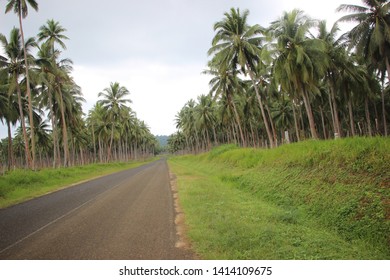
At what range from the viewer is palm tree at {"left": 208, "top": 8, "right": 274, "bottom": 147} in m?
24.3

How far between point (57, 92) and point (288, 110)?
38.5 meters

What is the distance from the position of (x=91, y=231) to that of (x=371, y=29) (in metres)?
26.4

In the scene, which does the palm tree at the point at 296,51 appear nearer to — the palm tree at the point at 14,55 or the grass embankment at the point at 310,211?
the grass embankment at the point at 310,211

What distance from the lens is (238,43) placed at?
2438cm

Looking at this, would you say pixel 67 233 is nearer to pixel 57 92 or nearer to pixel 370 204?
pixel 370 204

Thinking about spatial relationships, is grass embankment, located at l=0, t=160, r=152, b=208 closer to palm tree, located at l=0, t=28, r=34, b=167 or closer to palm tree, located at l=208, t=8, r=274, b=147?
palm tree, located at l=0, t=28, r=34, b=167

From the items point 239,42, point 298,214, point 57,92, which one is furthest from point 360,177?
point 57,92

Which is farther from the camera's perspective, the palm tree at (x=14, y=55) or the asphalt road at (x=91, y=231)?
the palm tree at (x=14, y=55)

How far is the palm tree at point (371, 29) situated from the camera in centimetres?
2122

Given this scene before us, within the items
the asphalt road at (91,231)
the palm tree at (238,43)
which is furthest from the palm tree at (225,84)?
the asphalt road at (91,231)

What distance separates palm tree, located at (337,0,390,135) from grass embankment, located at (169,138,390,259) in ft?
53.6

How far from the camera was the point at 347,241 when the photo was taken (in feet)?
19.6

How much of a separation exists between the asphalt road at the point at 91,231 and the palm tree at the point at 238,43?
18227 mm

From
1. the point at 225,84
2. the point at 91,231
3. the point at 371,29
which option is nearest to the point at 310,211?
the point at 91,231
